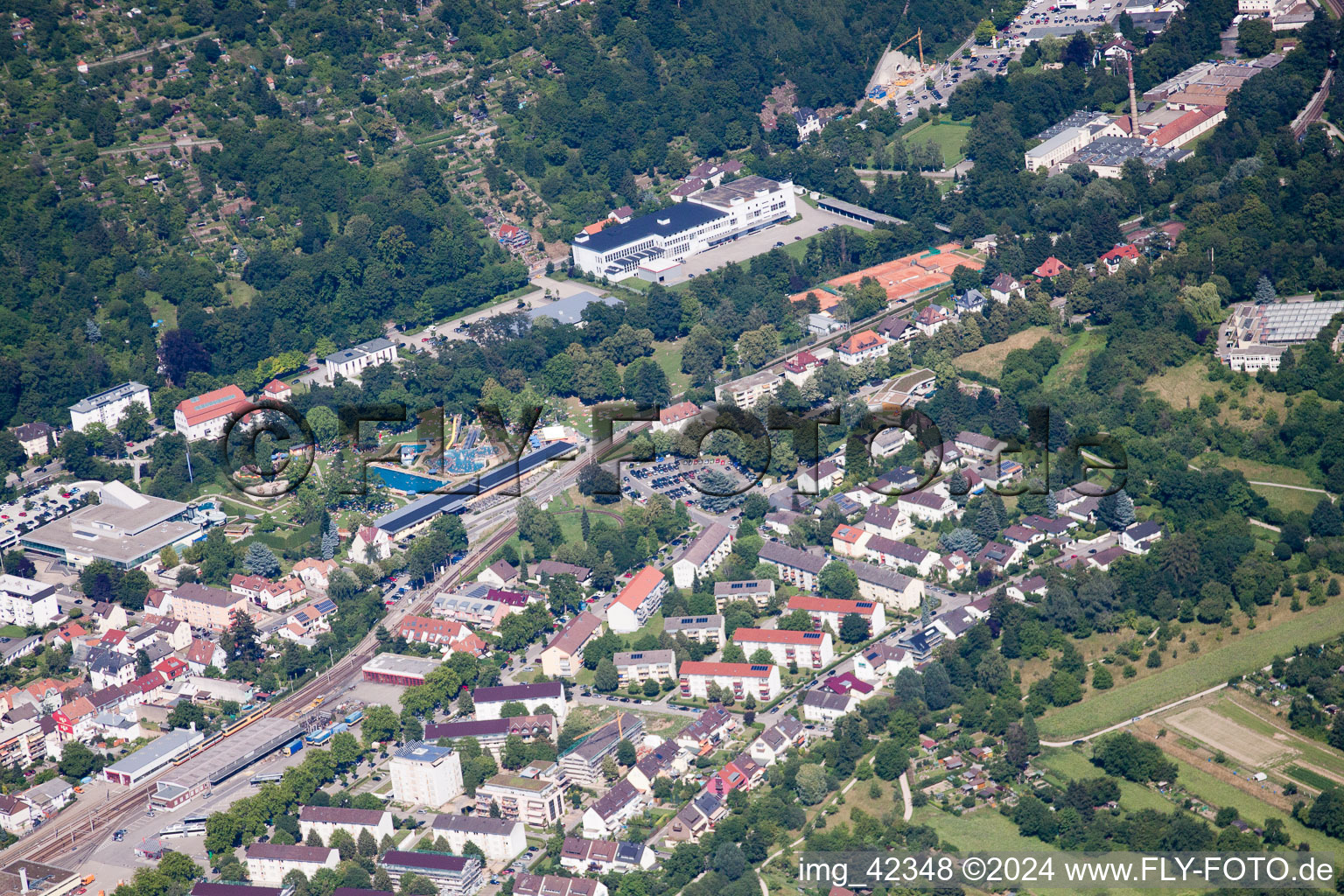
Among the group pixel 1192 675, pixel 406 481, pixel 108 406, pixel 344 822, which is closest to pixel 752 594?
pixel 1192 675

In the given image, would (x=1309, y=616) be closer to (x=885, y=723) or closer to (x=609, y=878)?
(x=885, y=723)

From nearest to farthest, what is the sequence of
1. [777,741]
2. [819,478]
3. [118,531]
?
[777,741]
[819,478]
[118,531]

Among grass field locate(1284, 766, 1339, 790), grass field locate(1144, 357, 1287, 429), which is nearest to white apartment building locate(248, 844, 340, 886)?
grass field locate(1284, 766, 1339, 790)

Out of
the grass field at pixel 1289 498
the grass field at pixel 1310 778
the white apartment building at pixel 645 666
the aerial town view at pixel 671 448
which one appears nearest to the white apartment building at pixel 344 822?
the aerial town view at pixel 671 448

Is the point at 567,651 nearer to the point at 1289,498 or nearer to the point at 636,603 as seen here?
the point at 636,603

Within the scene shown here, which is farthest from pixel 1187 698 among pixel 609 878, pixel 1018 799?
pixel 609 878

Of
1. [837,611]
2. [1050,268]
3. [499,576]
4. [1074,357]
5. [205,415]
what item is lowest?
[837,611]
